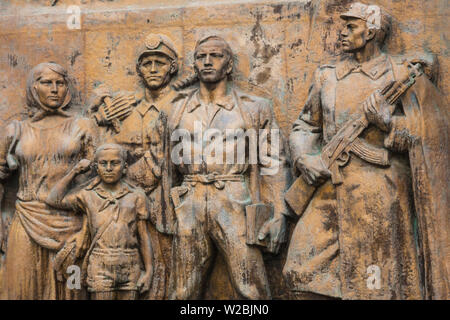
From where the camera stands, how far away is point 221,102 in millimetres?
10609

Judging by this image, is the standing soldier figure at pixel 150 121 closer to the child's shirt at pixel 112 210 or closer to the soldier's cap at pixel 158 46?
the soldier's cap at pixel 158 46

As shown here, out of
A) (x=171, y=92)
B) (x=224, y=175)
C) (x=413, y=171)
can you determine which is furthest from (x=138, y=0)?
(x=413, y=171)

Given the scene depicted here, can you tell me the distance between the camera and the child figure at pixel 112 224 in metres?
10.4

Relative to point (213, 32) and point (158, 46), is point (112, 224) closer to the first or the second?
point (158, 46)

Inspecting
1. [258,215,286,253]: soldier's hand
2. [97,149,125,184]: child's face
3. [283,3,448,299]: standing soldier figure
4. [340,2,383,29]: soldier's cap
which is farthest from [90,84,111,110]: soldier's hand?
[340,2,383,29]: soldier's cap

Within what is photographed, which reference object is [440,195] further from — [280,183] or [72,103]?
[72,103]

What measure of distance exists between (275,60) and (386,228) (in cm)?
214

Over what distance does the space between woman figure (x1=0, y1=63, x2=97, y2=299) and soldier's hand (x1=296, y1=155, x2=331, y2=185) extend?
2.24 m

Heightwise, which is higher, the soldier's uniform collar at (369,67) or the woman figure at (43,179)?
the soldier's uniform collar at (369,67)

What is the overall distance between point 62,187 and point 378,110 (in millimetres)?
3285

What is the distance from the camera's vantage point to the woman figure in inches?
419

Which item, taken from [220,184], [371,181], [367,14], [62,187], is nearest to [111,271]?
[62,187]

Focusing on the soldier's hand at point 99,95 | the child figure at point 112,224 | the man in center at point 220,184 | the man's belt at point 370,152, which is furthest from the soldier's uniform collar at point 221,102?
the man's belt at point 370,152

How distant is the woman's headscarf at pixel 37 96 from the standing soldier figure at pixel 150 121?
0.33 meters
